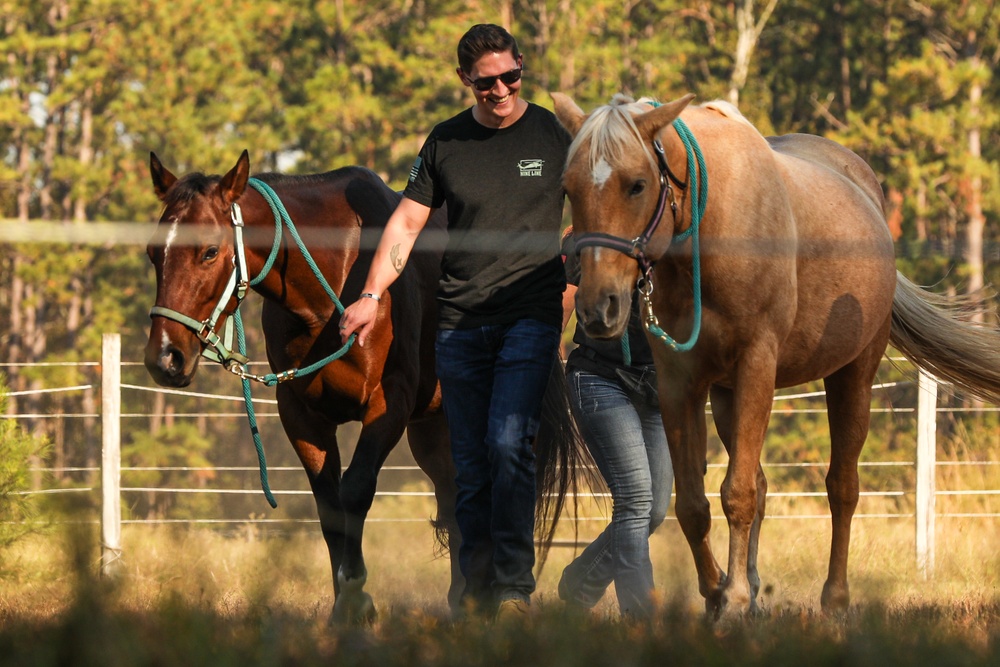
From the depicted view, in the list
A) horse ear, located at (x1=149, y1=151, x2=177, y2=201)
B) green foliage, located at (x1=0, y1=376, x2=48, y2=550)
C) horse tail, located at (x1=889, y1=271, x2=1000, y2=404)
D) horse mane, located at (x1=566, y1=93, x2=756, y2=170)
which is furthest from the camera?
green foliage, located at (x1=0, y1=376, x2=48, y2=550)

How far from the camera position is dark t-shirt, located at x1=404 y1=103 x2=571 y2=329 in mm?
4902

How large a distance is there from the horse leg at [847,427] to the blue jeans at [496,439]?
1783 millimetres

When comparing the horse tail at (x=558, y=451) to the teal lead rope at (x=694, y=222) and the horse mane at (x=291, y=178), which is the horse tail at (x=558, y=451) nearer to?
the horse mane at (x=291, y=178)

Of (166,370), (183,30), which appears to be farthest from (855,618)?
(183,30)

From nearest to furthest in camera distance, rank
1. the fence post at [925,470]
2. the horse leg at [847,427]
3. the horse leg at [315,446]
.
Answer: the horse leg at [315,446], the horse leg at [847,427], the fence post at [925,470]

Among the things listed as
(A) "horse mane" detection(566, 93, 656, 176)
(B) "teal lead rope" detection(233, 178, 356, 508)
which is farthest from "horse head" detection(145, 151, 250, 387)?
(A) "horse mane" detection(566, 93, 656, 176)

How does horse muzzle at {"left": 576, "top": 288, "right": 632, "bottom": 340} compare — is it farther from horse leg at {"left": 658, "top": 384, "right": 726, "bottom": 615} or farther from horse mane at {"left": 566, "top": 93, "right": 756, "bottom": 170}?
horse leg at {"left": 658, "top": 384, "right": 726, "bottom": 615}

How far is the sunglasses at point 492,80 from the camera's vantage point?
4797mm

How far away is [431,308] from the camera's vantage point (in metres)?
6.09

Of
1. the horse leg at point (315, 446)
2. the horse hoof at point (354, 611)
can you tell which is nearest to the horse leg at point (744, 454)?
the horse hoof at point (354, 611)

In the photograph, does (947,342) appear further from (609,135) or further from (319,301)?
(319,301)

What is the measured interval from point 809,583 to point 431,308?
3277 millimetres

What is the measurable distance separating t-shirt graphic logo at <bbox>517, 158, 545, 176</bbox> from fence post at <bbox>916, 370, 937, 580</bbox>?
223 inches

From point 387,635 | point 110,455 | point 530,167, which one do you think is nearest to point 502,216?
point 530,167
